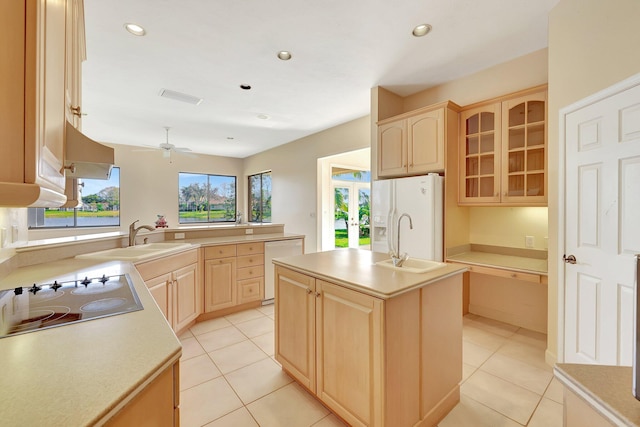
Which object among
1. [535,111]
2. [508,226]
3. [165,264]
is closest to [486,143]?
[535,111]

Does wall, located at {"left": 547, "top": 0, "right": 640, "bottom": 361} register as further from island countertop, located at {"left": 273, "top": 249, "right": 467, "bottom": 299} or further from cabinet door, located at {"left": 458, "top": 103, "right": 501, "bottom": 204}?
island countertop, located at {"left": 273, "top": 249, "right": 467, "bottom": 299}

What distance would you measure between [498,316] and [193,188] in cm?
737

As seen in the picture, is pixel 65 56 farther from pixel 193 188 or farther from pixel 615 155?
pixel 193 188

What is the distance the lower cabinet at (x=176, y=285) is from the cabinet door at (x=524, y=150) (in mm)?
3290

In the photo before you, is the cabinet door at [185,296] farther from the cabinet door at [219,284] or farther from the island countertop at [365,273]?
the island countertop at [365,273]

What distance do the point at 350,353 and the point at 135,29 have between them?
3068 millimetres

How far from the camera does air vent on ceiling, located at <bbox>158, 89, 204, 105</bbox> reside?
354cm

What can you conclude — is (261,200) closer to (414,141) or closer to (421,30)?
(414,141)

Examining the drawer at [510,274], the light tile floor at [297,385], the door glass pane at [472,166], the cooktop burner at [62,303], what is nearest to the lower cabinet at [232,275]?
the light tile floor at [297,385]

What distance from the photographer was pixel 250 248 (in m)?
3.41

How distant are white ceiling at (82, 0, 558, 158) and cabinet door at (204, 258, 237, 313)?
222 centimetres

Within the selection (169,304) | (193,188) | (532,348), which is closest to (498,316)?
(532,348)

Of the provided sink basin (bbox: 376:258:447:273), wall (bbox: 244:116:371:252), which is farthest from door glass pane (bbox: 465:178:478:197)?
wall (bbox: 244:116:371:252)

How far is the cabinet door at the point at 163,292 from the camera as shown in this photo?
230 cm
